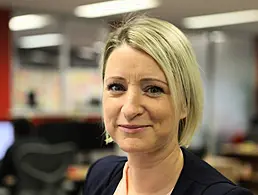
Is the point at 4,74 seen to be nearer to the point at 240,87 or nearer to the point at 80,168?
the point at 80,168

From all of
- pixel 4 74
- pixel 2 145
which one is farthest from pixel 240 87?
pixel 2 145

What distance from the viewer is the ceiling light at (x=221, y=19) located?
26.2ft

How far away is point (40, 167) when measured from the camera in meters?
4.91

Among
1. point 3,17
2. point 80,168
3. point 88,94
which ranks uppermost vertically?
point 3,17

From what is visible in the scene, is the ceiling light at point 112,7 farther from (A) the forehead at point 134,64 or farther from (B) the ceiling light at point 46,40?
(A) the forehead at point 134,64

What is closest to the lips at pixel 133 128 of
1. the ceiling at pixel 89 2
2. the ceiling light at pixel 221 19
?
the ceiling at pixel 89 2

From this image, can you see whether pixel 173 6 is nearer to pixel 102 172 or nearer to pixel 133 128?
pixel 102 172

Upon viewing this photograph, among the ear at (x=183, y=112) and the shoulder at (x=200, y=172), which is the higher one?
the ear at (x=183, y=112)

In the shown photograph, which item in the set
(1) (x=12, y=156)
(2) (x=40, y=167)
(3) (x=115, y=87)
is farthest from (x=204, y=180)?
(1) (x=12, y=156)

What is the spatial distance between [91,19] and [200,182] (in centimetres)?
734

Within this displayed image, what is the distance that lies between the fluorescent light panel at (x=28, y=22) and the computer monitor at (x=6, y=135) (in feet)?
A: 8.47

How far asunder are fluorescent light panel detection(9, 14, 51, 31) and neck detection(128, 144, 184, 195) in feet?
21.1

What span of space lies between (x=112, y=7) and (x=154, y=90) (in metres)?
6.42

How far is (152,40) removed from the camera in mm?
1218
